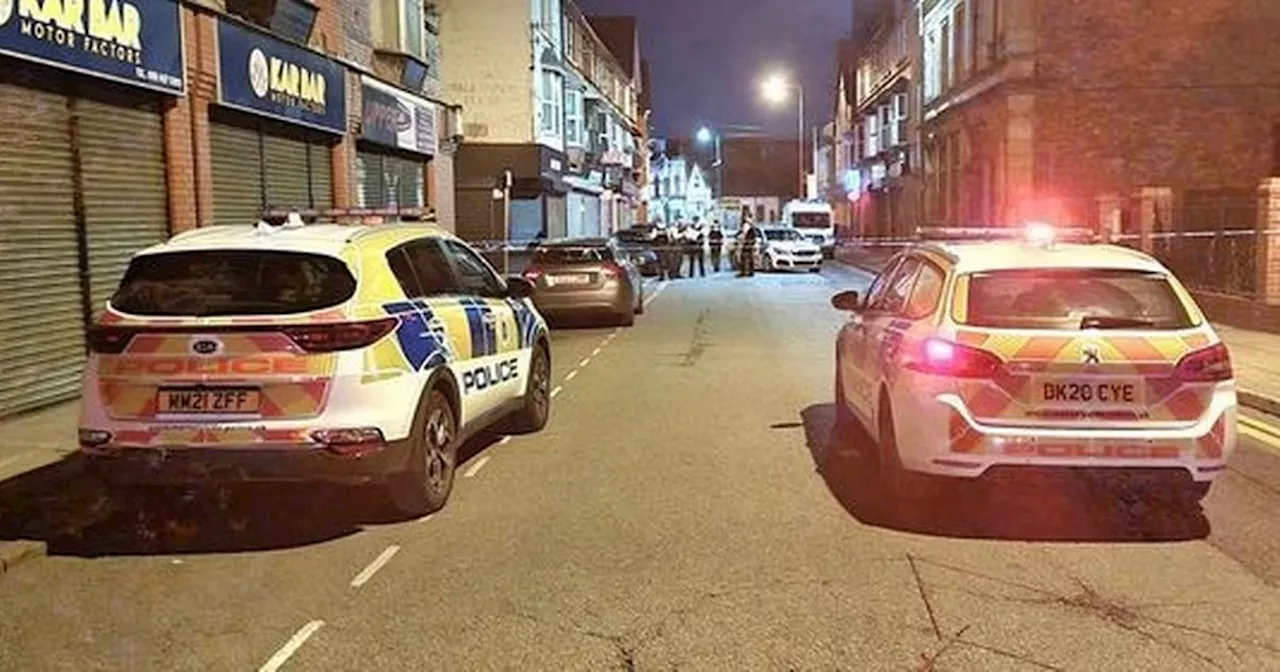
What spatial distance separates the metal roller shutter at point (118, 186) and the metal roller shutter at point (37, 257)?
0.31m

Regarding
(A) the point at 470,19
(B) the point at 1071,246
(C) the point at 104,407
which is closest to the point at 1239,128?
(A) the point at 470,19

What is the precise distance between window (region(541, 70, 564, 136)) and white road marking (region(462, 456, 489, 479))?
3463 cm

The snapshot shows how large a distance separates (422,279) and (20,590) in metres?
2.96

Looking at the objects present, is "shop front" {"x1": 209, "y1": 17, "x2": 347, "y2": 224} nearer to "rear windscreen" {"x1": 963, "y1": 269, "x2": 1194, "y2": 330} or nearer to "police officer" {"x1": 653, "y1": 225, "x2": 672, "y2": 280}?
"rear windscreen" {"x1": 963, "y1": 269, "x2": 1194, "y2": 330}

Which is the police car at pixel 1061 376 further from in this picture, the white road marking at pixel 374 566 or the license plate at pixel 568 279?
the license plate at pixel 568 279

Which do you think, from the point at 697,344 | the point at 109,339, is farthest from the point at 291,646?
the point at 697,344

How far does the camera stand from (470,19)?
41938 millimetres

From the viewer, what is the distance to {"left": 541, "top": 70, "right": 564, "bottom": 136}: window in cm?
4344

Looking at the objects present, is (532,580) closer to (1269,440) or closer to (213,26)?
(1269,440)

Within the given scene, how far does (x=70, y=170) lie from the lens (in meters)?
11.7

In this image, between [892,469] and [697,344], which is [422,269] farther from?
[697,344]

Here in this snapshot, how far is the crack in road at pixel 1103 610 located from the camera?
4.94 meters

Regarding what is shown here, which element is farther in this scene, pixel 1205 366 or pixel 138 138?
pixel 138 138

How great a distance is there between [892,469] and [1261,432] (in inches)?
180
